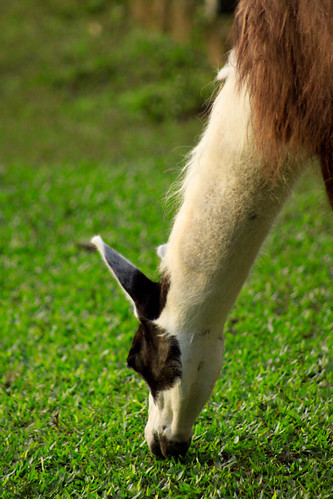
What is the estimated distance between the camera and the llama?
248 cm

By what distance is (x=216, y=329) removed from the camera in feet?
9.91

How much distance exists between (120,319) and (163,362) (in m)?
1.98

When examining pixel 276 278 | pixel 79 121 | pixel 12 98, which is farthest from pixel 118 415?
pixel 12 98

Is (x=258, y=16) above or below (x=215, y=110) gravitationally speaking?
above

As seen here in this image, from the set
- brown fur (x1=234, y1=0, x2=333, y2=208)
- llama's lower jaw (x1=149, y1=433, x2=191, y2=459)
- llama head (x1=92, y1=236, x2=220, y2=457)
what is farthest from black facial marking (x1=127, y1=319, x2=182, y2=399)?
brown fur (x1=234, y1=0, x2=333, y2=208)

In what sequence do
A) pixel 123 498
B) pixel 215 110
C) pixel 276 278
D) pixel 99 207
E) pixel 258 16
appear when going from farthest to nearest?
1. pixel 99 207
2. pixel 276 278
3. pixel 123 498
4. pixel 215 110
5. pixel 258 16

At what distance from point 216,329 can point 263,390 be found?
1.05 m

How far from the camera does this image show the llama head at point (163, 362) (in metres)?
3.02

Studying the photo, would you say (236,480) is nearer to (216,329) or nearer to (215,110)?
(216,329)

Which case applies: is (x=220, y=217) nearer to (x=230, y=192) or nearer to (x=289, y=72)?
(x=230, y=192)

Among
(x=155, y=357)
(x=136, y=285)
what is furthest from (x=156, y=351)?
(x=136, y=285)

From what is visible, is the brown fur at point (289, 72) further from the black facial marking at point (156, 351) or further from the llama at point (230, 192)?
the black facial marking at point (156, 351)

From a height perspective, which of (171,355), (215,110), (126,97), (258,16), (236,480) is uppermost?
(258,16)

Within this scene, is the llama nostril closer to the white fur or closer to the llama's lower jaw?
the llama's lower jaw
